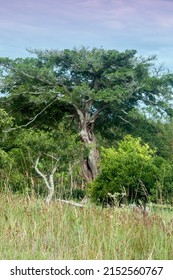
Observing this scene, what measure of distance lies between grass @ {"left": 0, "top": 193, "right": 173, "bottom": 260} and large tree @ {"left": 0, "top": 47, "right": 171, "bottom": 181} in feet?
52.5

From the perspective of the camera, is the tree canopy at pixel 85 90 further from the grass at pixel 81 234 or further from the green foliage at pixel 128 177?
the grass at pixel 81 234

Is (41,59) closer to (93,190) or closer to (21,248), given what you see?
(93,190)

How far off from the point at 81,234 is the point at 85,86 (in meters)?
16.6

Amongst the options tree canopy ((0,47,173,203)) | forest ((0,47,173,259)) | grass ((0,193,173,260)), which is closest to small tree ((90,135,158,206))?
forest ((0,47,173,259))

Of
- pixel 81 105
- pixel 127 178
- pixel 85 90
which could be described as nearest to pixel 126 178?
pixel 127 178

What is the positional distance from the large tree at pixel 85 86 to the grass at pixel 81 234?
16.0 meters

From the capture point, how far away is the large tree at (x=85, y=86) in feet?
66.6

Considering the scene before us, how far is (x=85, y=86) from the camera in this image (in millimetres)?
19656

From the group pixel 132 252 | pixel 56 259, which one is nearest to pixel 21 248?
pixel 56 259

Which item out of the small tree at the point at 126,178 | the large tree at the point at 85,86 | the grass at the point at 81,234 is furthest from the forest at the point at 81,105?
the grass at the point at 81,234

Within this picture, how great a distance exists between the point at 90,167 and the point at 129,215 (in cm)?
1730

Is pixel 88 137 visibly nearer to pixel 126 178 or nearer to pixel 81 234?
pixel 126 178

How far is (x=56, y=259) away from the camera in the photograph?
2.90 metres

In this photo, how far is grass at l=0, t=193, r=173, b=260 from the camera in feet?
9.91
